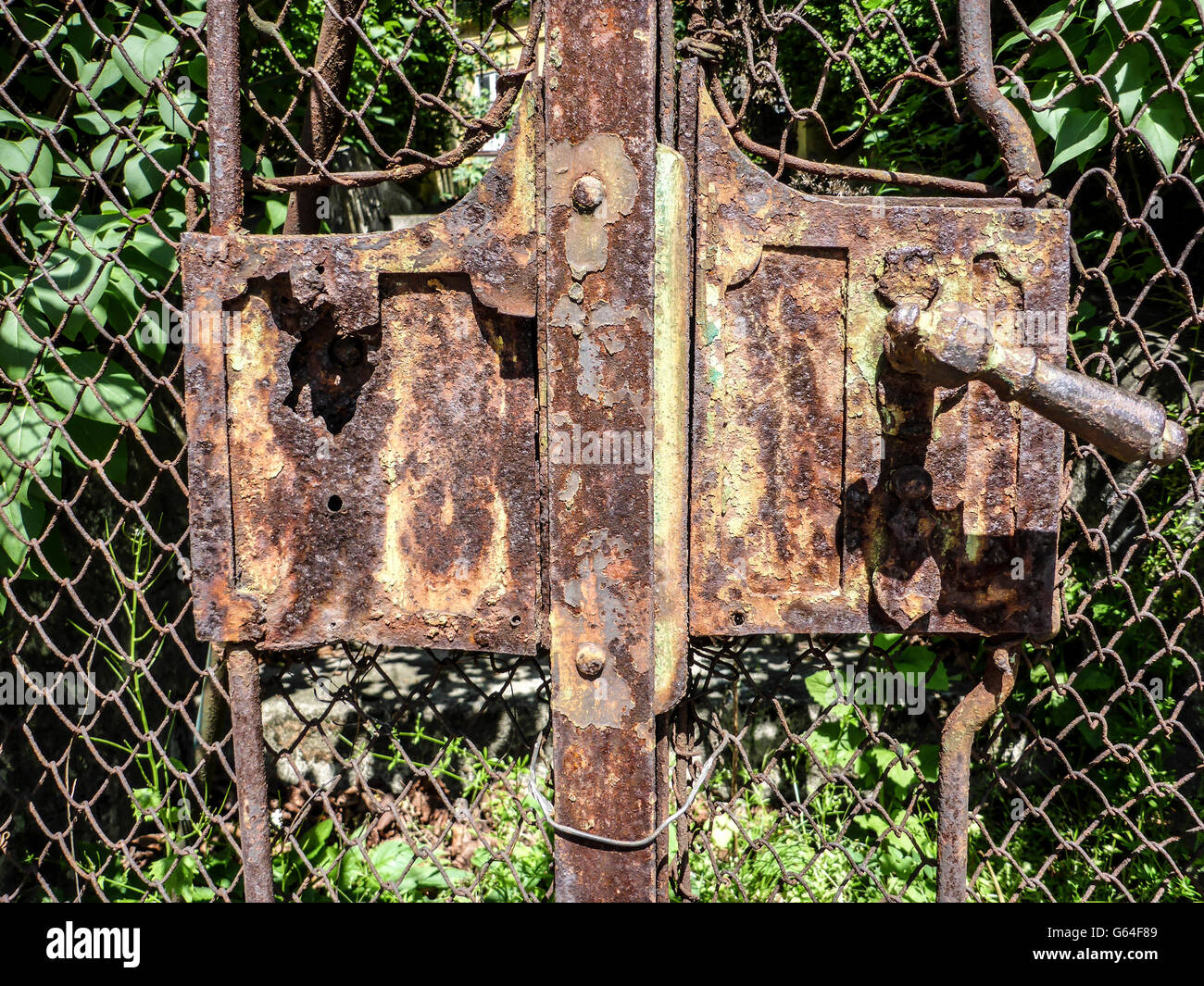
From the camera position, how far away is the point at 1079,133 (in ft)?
5.45

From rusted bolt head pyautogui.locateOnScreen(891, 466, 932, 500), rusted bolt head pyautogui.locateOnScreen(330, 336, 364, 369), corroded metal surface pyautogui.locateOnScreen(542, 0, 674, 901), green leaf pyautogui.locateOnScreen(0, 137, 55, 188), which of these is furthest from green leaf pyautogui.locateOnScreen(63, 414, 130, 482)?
rusted bolt head pyautogui.locateOnScreen(891, 466, 932, 500)

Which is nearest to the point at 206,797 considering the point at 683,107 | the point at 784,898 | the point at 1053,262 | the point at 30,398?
the point at 30,398

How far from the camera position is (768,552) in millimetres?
1486

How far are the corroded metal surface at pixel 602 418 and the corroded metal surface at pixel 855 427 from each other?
0.18 metres

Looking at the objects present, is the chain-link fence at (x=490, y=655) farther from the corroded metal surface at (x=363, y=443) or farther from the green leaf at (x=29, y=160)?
the corroded metal surface at (x=363, y=443)

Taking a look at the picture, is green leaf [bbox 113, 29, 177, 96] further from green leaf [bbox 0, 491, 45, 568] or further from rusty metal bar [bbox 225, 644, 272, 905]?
rusty metal bar [bbox 225, 644, 272, 905]

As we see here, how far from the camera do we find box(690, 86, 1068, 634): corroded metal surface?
Answer: 1.42 meters

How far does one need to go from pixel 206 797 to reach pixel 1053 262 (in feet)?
9.21

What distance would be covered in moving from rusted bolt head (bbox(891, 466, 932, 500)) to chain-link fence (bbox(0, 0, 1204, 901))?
0.37 metres

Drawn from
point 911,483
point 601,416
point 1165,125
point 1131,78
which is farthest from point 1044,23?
point 601,416

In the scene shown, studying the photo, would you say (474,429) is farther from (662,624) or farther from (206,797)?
(206,797)

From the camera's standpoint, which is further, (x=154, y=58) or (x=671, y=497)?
(x=154, y=58)

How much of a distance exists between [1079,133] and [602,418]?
112cm

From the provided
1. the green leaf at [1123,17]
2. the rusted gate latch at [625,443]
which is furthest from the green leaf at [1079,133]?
the rusted gate latch at [625,443]
